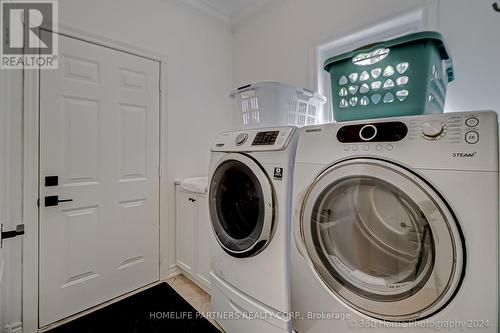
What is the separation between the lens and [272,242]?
1171 mm

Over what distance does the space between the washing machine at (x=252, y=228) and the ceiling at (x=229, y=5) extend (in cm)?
174

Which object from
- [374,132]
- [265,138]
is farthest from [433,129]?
[265,138]

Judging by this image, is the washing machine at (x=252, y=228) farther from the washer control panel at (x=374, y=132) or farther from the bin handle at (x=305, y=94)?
the bin handle at (x=305, y=94)

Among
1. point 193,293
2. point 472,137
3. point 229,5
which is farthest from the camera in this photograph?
point 229,5

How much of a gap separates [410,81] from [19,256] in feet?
7.99

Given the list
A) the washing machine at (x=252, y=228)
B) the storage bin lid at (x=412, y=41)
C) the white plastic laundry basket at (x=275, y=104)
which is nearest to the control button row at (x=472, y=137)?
the storage bin lid at (x=412, y=41)

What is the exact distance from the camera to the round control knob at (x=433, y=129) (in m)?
0.78

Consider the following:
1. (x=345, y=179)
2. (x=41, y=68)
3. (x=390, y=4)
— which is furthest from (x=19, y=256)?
(x=390, y=4)

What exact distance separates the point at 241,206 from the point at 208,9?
7.30 feet

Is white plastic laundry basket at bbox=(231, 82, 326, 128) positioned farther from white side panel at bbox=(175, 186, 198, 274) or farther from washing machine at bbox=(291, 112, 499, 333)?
white side panel at bbox=(175, 186, 198, 274)

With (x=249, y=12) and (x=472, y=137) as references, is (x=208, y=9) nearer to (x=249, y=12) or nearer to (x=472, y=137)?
(x=249, y=12)

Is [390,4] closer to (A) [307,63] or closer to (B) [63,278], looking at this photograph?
(A) [307,63]

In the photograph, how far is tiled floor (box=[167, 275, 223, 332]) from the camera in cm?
179

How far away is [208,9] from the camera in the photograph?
8.07 feet
